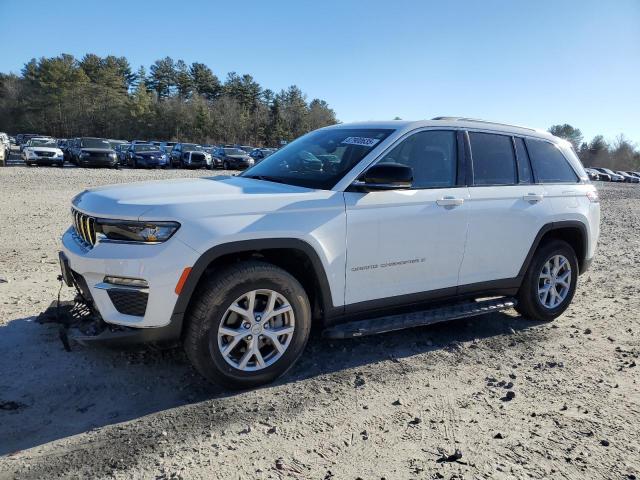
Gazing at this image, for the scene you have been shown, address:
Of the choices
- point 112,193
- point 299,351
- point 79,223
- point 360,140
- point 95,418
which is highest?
point 360,140

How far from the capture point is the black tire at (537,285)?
482 cm

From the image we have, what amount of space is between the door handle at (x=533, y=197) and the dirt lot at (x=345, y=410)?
1.30m

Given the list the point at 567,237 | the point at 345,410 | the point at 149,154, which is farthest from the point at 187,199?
the point at 149,154

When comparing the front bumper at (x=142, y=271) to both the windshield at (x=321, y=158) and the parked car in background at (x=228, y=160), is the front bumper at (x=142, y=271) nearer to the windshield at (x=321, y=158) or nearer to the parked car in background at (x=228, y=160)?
A: the windshield at (x=321, y=158)

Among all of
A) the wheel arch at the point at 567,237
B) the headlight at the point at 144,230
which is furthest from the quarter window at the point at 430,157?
the headlight at the point at 144,230

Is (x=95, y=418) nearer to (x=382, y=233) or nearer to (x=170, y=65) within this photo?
(x=382, y=233)

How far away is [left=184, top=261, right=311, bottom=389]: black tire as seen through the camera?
3125 millimetres

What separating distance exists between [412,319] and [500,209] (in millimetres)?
1334

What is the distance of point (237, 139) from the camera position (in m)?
82.2

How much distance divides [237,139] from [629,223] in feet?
242

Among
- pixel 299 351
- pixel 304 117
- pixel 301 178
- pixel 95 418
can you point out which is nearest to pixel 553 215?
pixel 301 178

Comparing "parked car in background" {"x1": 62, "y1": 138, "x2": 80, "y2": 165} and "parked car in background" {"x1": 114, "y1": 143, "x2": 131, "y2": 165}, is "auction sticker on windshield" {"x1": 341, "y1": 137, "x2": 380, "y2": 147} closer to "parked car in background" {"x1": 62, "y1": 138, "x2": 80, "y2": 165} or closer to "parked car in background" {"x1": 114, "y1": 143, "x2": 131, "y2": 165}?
"parked car in background" {"x1": 62, "y1": 138, "x2": 80, "y2": 165}

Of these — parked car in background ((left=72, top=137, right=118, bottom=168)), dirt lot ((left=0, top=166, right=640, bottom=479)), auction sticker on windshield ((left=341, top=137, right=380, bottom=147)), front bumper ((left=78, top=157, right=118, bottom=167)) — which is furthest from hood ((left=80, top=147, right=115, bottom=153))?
auction sticker on windshield ((left=341, top=137, right=380, bottom=147))

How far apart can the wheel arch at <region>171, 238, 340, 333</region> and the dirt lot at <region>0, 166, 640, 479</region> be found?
1.94 ft
